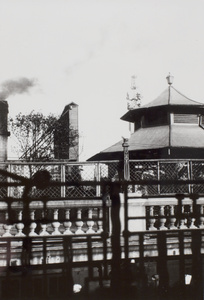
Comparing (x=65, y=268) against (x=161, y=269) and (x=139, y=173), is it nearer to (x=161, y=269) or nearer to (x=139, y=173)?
(x=161, y=269)

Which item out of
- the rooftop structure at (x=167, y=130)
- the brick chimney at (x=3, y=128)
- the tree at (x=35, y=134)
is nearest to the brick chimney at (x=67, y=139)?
the tree at (x=35, y=134)

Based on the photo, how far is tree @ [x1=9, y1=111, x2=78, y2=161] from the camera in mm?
17250

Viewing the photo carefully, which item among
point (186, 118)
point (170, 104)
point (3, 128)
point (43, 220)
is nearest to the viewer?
point (43, 220)

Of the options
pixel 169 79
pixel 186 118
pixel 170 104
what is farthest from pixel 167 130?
pixel 169 79

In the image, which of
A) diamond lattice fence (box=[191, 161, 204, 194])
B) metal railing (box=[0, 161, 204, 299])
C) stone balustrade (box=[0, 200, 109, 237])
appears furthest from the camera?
diamond lattice fence (box=[191, 161, 204, 194])

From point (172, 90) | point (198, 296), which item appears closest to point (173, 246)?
point (198, 296)

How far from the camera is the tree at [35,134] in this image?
56.6 ft

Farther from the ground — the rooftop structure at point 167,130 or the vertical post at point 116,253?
the rooftop structure at point 167,130

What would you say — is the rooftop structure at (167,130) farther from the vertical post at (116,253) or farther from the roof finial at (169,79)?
the vertical post at (116,253)

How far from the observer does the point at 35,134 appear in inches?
728

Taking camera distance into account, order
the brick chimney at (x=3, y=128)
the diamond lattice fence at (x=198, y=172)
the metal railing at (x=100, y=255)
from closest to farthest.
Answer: the metal railing at (x=100, y=255) < the diamond lattice fence at (x=198, y=172) < the brick chimney at (x=3, y=128)

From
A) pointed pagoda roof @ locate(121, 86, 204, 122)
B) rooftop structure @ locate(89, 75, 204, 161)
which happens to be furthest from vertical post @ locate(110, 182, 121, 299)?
pointed pagoda roof @ locate(121, 86, 204, 122)

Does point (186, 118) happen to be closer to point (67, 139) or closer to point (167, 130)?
point (167, 130)

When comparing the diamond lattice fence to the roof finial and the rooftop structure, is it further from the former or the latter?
the roof finial
